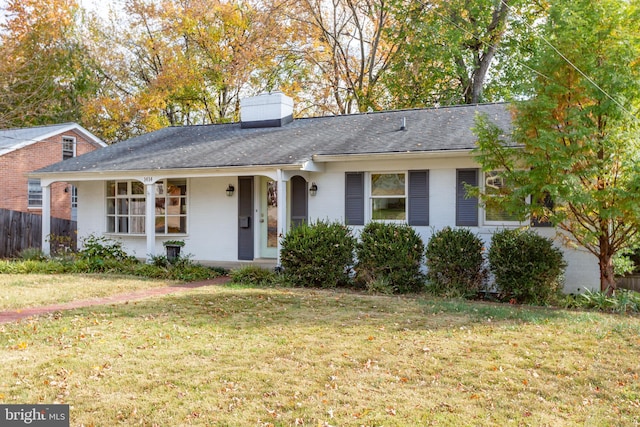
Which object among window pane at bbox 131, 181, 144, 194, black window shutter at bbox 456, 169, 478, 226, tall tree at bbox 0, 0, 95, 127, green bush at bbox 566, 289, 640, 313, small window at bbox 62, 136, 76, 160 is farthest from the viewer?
tall tree at bbox 0, 0, 95, 127

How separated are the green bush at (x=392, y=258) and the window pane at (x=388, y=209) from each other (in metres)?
1.19

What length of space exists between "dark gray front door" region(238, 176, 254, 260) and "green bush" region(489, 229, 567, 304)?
624 cm

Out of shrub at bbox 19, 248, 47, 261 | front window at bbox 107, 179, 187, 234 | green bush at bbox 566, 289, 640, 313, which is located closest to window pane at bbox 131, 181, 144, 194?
front window at bbox 107, 179, 187, 234

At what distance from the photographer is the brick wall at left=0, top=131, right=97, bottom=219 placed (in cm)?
2164

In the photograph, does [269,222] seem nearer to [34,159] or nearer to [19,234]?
[19,234]

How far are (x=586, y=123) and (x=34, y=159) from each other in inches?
850

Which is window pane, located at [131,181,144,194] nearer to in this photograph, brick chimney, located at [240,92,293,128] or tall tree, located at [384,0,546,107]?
brick chimney, located at [240,92,293,128]

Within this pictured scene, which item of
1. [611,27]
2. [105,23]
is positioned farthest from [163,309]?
[105,23]

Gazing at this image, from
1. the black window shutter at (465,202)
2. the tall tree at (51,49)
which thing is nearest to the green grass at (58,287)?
the black window shutter at (465,202)

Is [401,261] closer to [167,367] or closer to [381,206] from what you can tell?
[381,206]

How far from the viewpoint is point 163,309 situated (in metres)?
8.37

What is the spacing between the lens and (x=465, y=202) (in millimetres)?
11297

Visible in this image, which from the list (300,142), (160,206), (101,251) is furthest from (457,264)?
(101,251)

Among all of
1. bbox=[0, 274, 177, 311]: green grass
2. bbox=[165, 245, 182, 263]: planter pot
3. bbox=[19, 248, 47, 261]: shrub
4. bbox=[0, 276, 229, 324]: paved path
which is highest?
bbox=[165, 245, 182, 263]: planter pot
